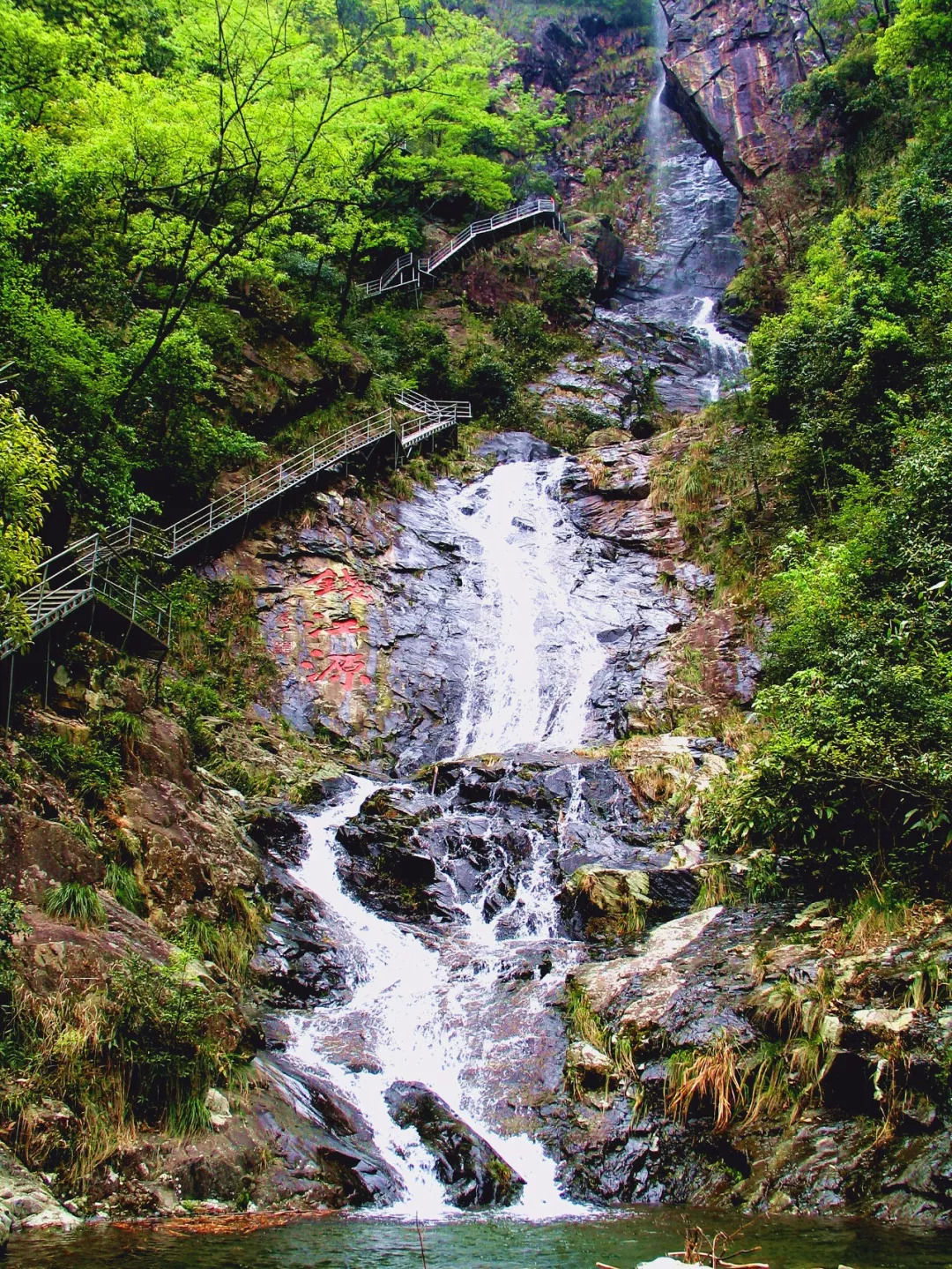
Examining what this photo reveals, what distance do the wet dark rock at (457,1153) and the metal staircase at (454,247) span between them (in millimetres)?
29077

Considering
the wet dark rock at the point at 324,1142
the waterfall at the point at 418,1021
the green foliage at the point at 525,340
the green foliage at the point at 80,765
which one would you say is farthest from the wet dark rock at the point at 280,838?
the green foliage at the point at 525,340

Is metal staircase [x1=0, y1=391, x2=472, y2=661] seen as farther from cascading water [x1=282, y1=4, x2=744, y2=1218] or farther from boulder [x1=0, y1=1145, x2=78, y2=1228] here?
boulder [x1=0, y1=1145, x2=78, y2=1228]

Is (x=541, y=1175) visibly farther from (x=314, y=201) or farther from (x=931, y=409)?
(x=314, y=201)

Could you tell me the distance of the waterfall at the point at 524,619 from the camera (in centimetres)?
1778

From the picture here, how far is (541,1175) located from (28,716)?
6.99 metres

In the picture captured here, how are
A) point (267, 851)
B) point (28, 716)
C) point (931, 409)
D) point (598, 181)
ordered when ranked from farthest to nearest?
point (598, 181)
point (931, 409)
point (267, 851)
point (28, 716)

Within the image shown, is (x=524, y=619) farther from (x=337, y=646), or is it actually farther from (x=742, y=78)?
(x=742, y=78)

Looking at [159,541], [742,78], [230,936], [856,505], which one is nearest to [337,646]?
[159,541]

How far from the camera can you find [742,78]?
37375mm

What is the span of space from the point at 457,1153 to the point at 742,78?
42881mm

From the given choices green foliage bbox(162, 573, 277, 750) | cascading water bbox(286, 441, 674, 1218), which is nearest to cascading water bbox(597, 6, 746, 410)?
cascading water bbox(286, 441, 674, 1218)

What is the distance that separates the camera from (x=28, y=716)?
962 cm

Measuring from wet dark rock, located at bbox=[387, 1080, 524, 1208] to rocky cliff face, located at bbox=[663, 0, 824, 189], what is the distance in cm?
3705

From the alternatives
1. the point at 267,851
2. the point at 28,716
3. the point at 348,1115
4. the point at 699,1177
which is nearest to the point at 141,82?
the point at 28,716
